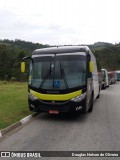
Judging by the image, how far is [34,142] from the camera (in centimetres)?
740

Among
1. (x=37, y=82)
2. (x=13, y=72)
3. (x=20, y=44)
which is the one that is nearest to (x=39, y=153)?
(x=37, y=82)

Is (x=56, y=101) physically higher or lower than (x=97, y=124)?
higher

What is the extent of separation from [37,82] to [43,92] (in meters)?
0.59

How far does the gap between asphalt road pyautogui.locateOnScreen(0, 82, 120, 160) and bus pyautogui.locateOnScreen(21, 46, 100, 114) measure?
0.64 metres

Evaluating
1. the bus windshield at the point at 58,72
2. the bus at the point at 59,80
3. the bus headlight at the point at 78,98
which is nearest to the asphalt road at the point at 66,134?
the bus at the point at 59,80

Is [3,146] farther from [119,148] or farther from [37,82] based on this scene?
[37,82]

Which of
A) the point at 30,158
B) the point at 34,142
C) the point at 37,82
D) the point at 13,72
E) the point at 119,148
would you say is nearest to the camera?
the point at 30,158

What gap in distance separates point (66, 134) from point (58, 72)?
3136 millimetres

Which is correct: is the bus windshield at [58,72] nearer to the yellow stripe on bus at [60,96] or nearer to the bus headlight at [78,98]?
the yellow stripe on bus at [60,96]

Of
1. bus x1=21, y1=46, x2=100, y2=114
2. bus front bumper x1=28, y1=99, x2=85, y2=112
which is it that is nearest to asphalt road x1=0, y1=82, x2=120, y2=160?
bus front bumper x1=28, y1=99, x2=85, y2=112

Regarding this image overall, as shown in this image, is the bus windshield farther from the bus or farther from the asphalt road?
the asphalt road

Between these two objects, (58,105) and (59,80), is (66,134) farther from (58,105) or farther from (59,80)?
(59,80)

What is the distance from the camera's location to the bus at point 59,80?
10.2 metres

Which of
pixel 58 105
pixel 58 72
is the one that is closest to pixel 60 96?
pixel 58 105
